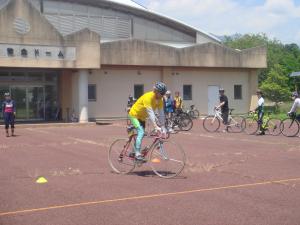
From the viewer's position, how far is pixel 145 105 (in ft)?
31.5

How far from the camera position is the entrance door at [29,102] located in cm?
3156

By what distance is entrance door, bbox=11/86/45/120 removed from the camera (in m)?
31.6

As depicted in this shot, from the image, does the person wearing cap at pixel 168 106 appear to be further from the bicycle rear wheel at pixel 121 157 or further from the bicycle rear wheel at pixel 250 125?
the bicycle rear wheel at pixel 121 157

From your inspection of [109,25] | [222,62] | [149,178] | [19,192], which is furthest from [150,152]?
[109,25]

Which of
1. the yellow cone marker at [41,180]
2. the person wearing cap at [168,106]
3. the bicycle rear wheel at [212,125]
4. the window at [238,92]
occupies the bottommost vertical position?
the yellow cone marker at [41,180]

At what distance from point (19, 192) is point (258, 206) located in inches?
153

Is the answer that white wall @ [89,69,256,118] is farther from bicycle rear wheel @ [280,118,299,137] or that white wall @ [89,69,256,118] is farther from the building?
bicycle rear wheel @ [280,118,299,137]

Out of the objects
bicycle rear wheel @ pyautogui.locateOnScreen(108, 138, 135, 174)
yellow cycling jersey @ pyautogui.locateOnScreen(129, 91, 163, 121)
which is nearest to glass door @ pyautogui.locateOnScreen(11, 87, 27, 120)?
bicycle rear wheel @ pyautogui.locateOnScreen(108, 138, 135, 174)

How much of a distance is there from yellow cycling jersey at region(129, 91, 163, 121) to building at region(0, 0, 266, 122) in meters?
18.7

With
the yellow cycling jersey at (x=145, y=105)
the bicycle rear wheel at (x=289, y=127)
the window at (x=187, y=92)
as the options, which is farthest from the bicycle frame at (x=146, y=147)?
the window at (x=187, y=92)

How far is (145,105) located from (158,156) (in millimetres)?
1038

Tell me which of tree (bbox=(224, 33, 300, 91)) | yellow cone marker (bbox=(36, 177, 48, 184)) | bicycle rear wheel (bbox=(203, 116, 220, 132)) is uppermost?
tree (bbox=(224, 33, 300, 91))

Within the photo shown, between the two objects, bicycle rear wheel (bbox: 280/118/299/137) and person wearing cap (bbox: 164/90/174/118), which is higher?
person wearing cap (bbox: 164/90/174/118)

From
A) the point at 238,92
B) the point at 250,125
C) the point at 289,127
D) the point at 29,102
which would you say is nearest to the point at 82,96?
the point at 29,102
